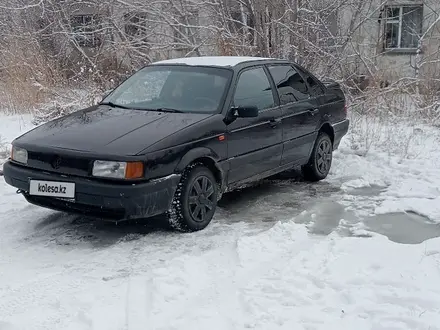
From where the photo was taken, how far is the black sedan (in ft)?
15.0

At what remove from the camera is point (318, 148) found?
7.21m

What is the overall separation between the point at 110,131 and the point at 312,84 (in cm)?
328

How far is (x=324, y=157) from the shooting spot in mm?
7328

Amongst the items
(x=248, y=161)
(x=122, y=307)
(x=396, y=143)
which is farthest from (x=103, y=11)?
(x=122, y=307)

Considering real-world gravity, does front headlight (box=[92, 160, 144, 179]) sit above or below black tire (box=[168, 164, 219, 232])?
above

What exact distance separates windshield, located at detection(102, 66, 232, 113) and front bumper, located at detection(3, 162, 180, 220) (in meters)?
1.06

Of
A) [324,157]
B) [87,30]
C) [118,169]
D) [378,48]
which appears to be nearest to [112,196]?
[118,169]

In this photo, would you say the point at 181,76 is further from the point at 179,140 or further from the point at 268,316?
the point at 268,316

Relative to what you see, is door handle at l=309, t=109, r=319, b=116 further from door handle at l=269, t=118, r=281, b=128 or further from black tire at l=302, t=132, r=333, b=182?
door handle at l=269, t=118, r=281, b=128

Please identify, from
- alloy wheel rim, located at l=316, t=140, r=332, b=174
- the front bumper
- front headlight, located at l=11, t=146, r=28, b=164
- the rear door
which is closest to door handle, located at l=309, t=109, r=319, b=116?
the rear door

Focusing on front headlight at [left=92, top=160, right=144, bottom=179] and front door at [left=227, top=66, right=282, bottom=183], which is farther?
front door at [left=227, top=66, right=282, bottom=183]

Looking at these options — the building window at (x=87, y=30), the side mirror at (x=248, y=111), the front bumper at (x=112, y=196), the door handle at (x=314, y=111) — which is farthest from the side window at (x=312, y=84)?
the building window at (x=87, y=30)

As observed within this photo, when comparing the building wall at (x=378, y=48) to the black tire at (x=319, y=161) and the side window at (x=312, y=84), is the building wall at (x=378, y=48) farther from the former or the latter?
the black tire at (x=319, y=161)

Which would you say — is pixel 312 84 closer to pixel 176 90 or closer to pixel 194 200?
pixel 176 90
